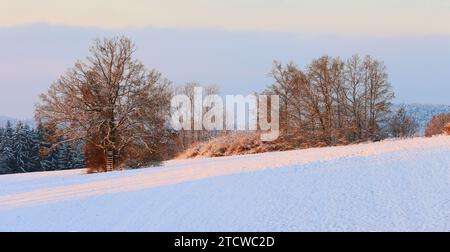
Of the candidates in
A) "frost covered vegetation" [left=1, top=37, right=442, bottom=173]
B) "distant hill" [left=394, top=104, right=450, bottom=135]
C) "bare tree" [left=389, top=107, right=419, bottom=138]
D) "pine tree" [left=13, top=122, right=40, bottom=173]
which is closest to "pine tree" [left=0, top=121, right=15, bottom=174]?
"pine tree" [left=13, top=122, right=40, bottom=173]

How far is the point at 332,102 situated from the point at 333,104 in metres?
0.25

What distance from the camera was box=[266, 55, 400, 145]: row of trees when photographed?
138 ft

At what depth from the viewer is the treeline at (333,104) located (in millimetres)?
41656

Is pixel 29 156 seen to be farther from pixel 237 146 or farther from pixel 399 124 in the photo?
pixel 399 124

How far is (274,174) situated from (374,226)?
589cm

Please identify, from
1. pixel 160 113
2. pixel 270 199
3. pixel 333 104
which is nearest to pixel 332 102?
pixel 333 104

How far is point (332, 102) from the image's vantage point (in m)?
44.1

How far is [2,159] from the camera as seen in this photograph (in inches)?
2544

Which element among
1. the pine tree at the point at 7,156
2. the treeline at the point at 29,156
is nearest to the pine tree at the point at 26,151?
the treeline at the point at 29,156

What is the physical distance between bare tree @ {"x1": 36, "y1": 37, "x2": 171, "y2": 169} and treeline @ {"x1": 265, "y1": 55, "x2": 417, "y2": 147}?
13629 mm

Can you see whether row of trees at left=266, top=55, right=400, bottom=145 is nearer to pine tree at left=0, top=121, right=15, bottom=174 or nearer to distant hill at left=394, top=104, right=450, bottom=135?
pine tree at left=0, top=121, right=15, bottom=174

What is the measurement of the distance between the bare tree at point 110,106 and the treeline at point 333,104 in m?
13.6

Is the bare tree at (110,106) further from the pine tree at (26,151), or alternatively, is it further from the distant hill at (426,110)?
the distant hill at (426,110)
